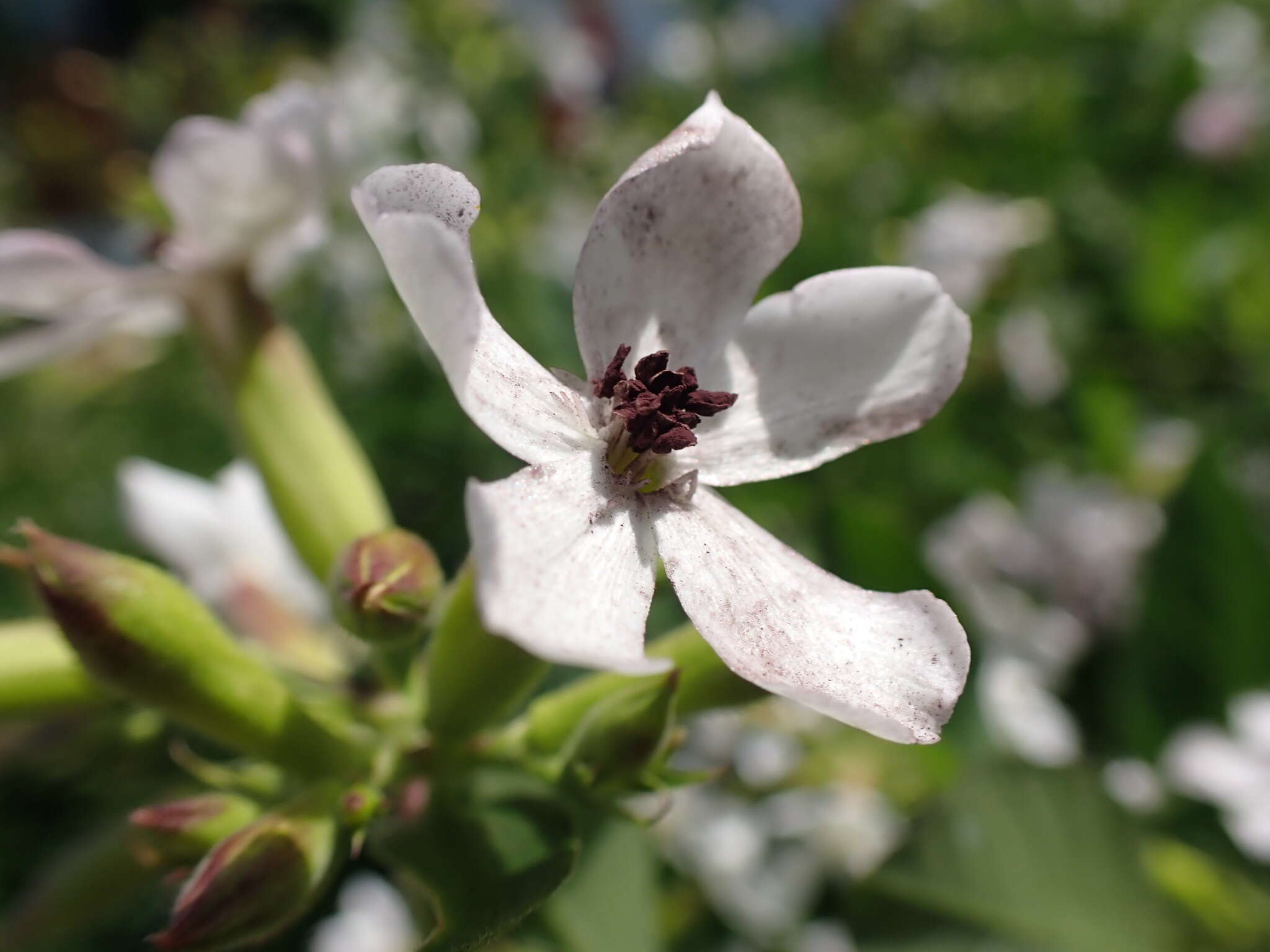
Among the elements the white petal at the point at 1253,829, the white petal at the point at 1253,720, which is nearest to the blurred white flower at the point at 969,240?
A: the white petal at the point at 1253,720

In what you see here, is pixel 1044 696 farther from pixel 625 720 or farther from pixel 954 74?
pixel 954 74

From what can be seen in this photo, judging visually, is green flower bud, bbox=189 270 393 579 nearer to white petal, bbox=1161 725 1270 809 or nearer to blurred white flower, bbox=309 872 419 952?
blurred white flower, bbox=309 872 419 952

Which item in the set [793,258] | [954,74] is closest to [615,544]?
[793,258]

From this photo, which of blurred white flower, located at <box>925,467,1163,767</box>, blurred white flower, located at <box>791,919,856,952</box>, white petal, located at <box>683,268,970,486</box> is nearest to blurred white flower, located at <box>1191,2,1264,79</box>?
blurred white flower, located at <box>925,467,1163,767</box>

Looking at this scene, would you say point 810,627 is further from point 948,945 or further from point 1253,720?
point 1253,720

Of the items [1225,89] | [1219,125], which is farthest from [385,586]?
[1225,89]

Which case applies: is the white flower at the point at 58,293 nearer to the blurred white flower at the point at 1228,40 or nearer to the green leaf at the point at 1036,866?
the green leaf at the point at 1036,866
